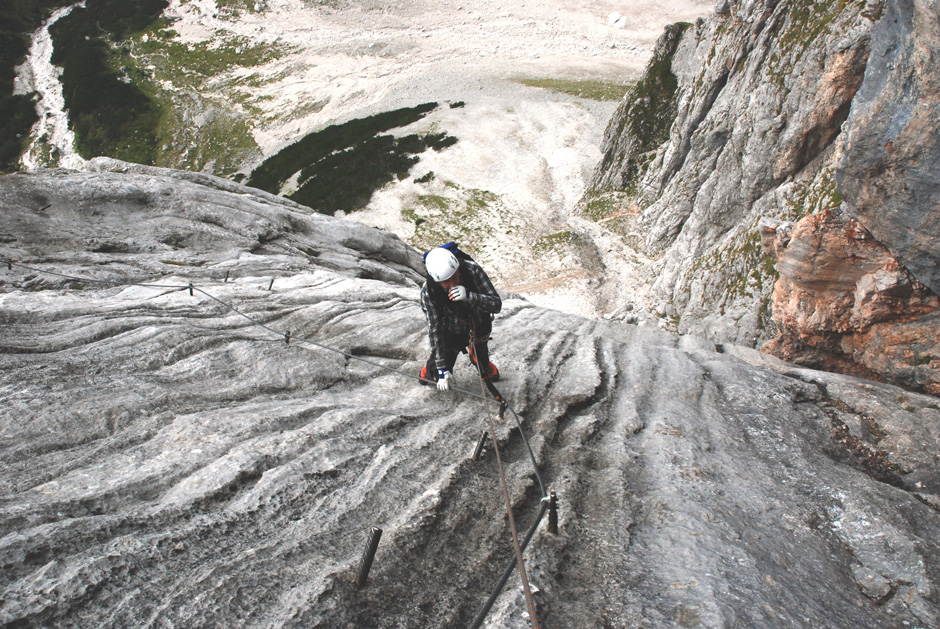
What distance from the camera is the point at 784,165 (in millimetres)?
24031

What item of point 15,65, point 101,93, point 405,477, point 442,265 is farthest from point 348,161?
point 15,65

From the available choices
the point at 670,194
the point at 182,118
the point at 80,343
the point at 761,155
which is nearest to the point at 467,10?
the point at 182,118

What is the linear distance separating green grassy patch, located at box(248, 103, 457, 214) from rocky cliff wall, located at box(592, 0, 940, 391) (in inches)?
809

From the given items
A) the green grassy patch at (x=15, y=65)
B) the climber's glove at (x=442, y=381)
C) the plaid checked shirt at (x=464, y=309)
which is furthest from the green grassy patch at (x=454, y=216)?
the green grassy patch at (x=15, y=65)

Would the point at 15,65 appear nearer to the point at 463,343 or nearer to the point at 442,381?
the point at 463,343

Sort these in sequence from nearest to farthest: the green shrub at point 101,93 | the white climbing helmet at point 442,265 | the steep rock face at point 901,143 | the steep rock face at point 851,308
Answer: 1. the white climbing helmet at point 442,265
2. the steep rock face at point 901,143
3. the steep rock face at point 851,308
4. the green shrub at point 101,93

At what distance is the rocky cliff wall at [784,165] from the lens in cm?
1099

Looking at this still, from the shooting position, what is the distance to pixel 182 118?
69.6 metres

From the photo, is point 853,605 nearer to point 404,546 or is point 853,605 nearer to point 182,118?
point 404,546

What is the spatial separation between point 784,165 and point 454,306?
22.4 m

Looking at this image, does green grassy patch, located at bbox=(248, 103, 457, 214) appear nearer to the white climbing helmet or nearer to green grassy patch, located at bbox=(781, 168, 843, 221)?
green grassy patch, located at bbox=(781, 168, 843, 221)

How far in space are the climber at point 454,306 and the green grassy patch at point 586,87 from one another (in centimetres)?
5934

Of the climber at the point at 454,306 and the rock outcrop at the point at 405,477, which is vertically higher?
the climber at the point at 454,306

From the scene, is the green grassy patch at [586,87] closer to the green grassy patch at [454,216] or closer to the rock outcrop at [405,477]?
the green grassy patch at [454,216]
